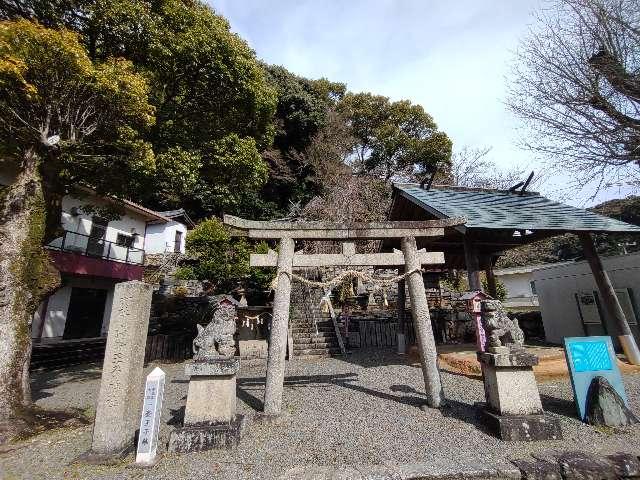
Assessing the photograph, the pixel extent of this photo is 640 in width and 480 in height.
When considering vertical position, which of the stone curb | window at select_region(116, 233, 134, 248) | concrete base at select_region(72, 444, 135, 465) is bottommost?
the stone curb

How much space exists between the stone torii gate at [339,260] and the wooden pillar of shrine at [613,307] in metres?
5.27

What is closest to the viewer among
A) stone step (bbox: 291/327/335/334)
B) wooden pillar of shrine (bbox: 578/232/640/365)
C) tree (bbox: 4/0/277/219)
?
tree (bbox: 4/0/277/219)

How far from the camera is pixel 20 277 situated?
576 centimetres

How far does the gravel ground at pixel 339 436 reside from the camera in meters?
4.10

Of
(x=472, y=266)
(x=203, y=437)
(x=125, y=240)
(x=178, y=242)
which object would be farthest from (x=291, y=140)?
(x=203, y=437)

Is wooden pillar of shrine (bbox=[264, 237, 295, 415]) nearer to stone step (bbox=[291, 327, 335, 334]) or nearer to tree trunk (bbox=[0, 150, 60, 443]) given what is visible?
tree trunk (bbox=[0, 150, 60, 443])

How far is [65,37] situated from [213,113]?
13.0 feet

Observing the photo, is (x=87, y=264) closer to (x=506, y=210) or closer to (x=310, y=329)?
(x=310, y=329)

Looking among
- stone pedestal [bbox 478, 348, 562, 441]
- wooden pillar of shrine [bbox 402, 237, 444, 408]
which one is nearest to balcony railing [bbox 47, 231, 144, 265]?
wooden pillar of shrine [bbox 402, 237, 444, 408]

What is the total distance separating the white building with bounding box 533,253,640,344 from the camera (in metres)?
10.0

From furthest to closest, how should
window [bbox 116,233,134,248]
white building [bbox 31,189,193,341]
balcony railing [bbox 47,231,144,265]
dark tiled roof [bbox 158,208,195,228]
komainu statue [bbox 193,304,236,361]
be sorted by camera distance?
dark tiled roof [bbox 158,208,195,228] → window [bbox 116,233,134,248] → balcony railing [bbox 47,231,144,265] → white building [bbox 31,189,193,341] → komainu statue [bbox 193,304,236,361]

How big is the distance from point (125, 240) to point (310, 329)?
14.4 meters

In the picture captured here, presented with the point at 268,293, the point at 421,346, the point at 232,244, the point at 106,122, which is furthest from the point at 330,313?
the point at 106,122

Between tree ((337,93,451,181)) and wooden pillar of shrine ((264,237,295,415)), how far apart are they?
71.5ft
